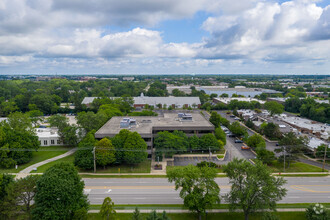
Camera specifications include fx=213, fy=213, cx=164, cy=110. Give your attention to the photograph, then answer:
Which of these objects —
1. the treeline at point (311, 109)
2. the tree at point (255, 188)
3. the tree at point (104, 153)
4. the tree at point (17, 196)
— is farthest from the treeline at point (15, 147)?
the treeline at point (311, 109)

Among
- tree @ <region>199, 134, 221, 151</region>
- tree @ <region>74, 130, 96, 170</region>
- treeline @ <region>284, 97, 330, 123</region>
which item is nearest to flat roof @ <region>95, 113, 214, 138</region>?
tree @ <region>199, 134, 221, 151</region>

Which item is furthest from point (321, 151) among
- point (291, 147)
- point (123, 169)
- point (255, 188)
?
point (123, 169)

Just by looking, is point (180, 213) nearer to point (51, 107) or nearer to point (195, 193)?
point (195, 193)

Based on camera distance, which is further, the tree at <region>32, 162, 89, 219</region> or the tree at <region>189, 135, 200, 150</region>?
the tree at <region>189, 135, 200, 150</region>

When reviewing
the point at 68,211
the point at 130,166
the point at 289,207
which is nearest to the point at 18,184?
the point at 68,211

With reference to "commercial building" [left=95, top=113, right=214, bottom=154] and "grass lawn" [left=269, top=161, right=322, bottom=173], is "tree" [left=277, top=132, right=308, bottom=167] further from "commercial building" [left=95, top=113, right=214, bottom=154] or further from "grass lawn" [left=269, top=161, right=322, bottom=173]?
"commercial building" [left=95, top=113, right=214, bottom=154]

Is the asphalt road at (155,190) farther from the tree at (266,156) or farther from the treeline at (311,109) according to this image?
the treeline at (311,109)
